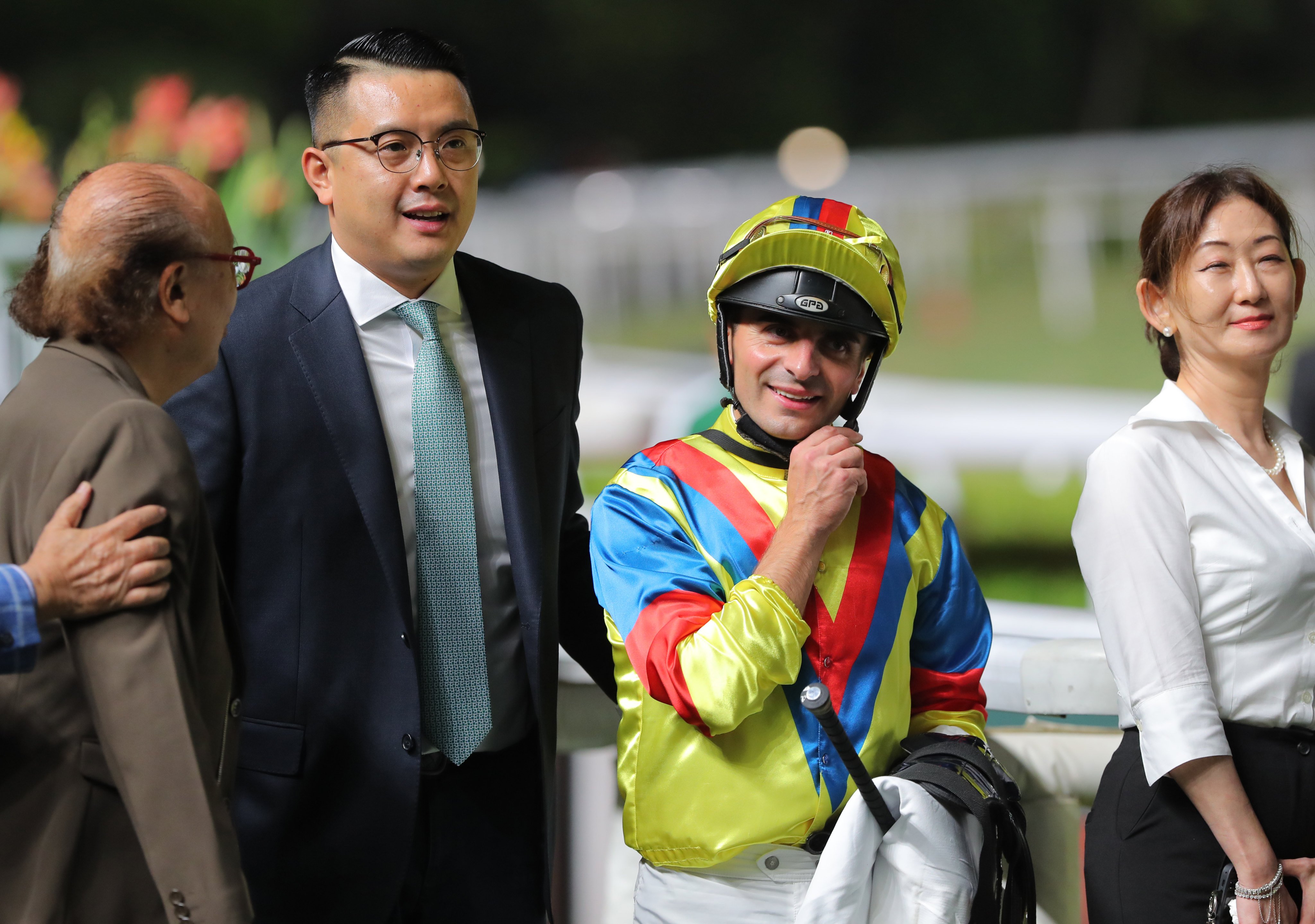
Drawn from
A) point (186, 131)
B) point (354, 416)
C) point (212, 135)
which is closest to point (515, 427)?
point (354, 416)

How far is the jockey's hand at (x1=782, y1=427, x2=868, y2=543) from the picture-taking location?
4.96 feet

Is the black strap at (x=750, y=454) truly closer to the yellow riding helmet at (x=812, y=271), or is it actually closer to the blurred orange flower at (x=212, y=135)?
the yellow riding helmet at (x=812, y=271)

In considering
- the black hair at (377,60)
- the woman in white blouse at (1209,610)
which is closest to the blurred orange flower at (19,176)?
the black hair at (377,60)

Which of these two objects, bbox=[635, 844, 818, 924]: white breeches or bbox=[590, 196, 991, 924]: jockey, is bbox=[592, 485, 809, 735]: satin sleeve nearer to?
bbox=[590, 196, 991, 924]: jockey

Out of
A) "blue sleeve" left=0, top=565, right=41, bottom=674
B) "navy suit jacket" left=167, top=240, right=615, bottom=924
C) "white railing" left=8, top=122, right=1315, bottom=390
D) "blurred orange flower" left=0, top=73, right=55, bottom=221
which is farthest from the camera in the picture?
"white railing" left=8, top=122, right=1315, bottom=390

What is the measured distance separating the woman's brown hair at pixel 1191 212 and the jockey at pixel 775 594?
1.23 feet

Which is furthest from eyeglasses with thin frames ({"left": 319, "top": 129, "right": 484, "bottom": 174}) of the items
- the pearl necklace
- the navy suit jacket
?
the pearl necklace

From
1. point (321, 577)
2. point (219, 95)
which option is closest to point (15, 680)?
point (321, 577)

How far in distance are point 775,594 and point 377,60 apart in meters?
0.93

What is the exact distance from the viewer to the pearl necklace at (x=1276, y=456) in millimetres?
1757

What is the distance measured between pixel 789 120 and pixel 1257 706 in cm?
982

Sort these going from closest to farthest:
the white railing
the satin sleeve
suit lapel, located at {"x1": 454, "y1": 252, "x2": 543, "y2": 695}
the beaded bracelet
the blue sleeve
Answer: the blue sleeve < the satin sleeve < the beaded bracelet < suit lapel, located at {"x1": 454, "y1": 252, "x2": 543, "y2": 695} < the white railing

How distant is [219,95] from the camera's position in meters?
9.30

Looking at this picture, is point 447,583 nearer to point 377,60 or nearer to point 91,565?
point 91,565
